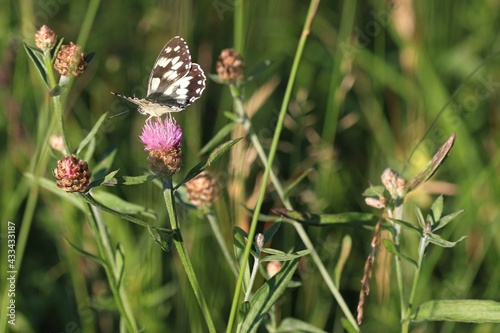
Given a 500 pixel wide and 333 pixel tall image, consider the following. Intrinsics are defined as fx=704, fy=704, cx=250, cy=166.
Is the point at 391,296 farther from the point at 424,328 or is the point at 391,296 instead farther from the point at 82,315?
the point at 82,315

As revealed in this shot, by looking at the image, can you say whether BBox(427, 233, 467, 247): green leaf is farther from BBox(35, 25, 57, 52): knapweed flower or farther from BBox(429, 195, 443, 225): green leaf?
BBox(35, 25, 57, 52): knapweed flower

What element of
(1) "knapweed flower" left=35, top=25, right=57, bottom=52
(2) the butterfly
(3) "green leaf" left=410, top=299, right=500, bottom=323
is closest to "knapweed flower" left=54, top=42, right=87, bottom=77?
(1) "knapweed flower" left=35, top=25, right=57, bottom=52

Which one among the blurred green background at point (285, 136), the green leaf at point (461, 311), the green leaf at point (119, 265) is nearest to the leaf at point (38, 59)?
the green leaf at point (119, 265)

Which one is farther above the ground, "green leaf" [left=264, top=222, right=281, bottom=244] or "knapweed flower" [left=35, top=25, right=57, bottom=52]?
"knapweed flower" [left=35, top=25, right=57, bottom=52]

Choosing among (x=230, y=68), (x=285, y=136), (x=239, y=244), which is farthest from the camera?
(x=285, y=136)

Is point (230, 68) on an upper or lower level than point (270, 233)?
upper

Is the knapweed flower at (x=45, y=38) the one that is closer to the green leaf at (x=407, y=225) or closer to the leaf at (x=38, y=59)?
the leaf at (x=38, y=59)

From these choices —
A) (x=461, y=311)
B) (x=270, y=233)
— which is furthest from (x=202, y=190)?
(x=461, y=311)

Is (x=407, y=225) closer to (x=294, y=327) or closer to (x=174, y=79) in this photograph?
(x=294, y=327)
